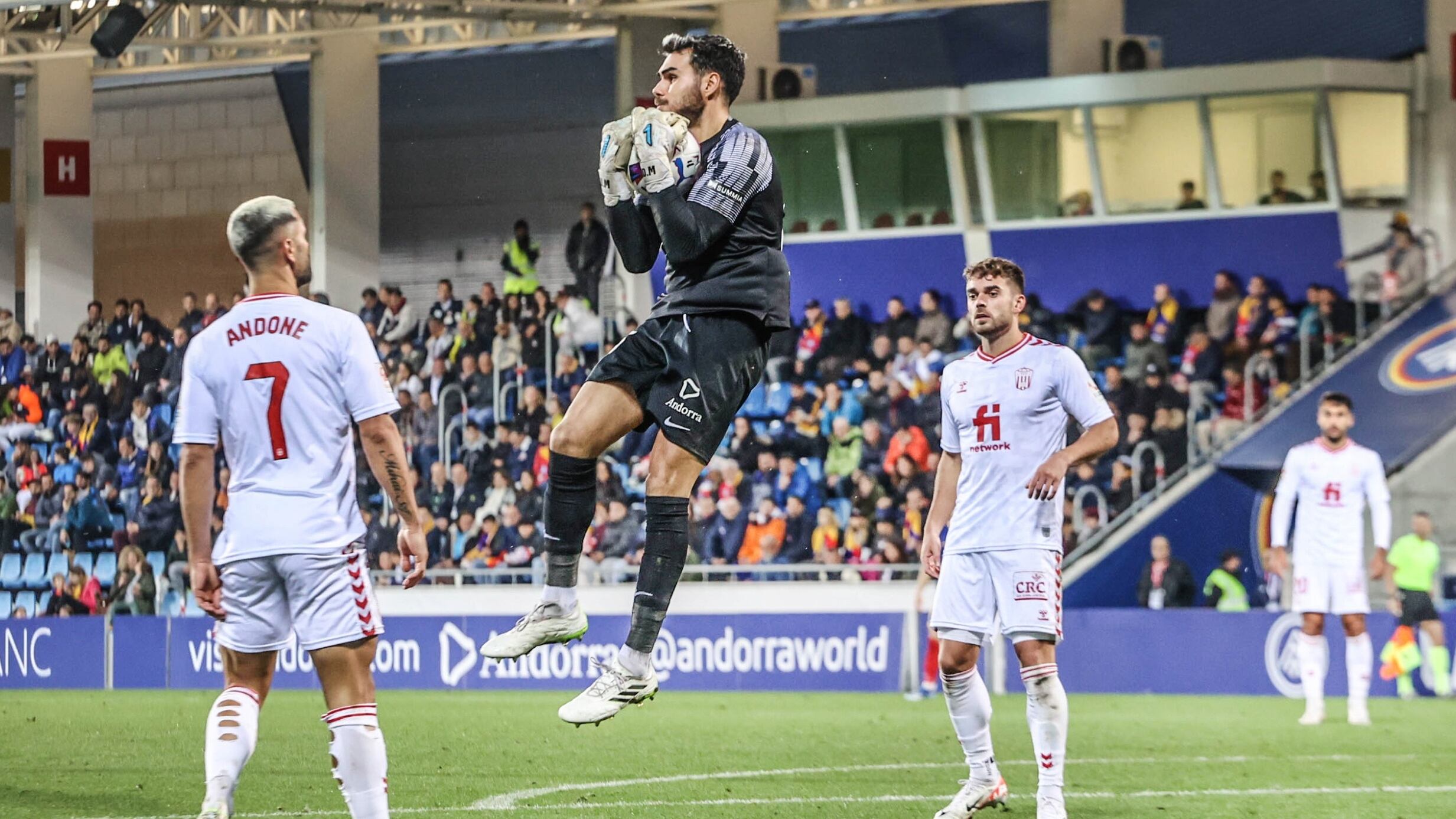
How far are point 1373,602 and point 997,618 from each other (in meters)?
12.7

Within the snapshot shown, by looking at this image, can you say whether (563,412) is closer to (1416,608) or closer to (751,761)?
(1416,608)

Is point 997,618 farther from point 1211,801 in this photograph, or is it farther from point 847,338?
point 847,338

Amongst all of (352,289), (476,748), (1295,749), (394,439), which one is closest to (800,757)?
(476,748)

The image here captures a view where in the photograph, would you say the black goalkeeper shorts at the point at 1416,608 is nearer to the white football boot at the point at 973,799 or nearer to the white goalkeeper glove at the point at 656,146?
the white football boot at the point at 973,799

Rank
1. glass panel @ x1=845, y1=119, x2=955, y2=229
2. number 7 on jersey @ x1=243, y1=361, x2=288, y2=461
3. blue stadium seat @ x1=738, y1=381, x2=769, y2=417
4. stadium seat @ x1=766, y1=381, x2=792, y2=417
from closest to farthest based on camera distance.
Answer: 1. number 7 on jersey @ x1=243, y1=361, x2=288, y2=461
2. stadium seat @ x1=766, y1=381, x2=792, y2=417
3. blue stadium seat @ x1=738, y1=381, x2=769, y2=417
4. glass panel @ x1=845, y1=119, x2=955, y2=229

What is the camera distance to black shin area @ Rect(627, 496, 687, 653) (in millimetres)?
6621

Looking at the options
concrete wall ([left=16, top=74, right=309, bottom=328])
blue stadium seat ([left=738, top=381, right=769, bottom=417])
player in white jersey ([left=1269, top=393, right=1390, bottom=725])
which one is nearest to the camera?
player in white jersey ([left=1269, top=393, right=1390, bottom=725])

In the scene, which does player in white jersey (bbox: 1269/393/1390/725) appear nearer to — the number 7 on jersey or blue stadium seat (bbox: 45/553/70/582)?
the number 7 on jersey

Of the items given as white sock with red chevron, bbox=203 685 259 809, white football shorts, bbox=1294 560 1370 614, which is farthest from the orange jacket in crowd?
white sock with red chevron, bbox=203 685 259 809

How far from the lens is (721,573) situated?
2027 centimetres

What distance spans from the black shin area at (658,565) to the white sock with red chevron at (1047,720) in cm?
201

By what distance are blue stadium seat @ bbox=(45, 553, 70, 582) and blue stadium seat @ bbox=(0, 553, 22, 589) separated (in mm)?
359

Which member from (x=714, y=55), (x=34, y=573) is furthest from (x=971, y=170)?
(x=714, y=55)

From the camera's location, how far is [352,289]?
1046 inches
